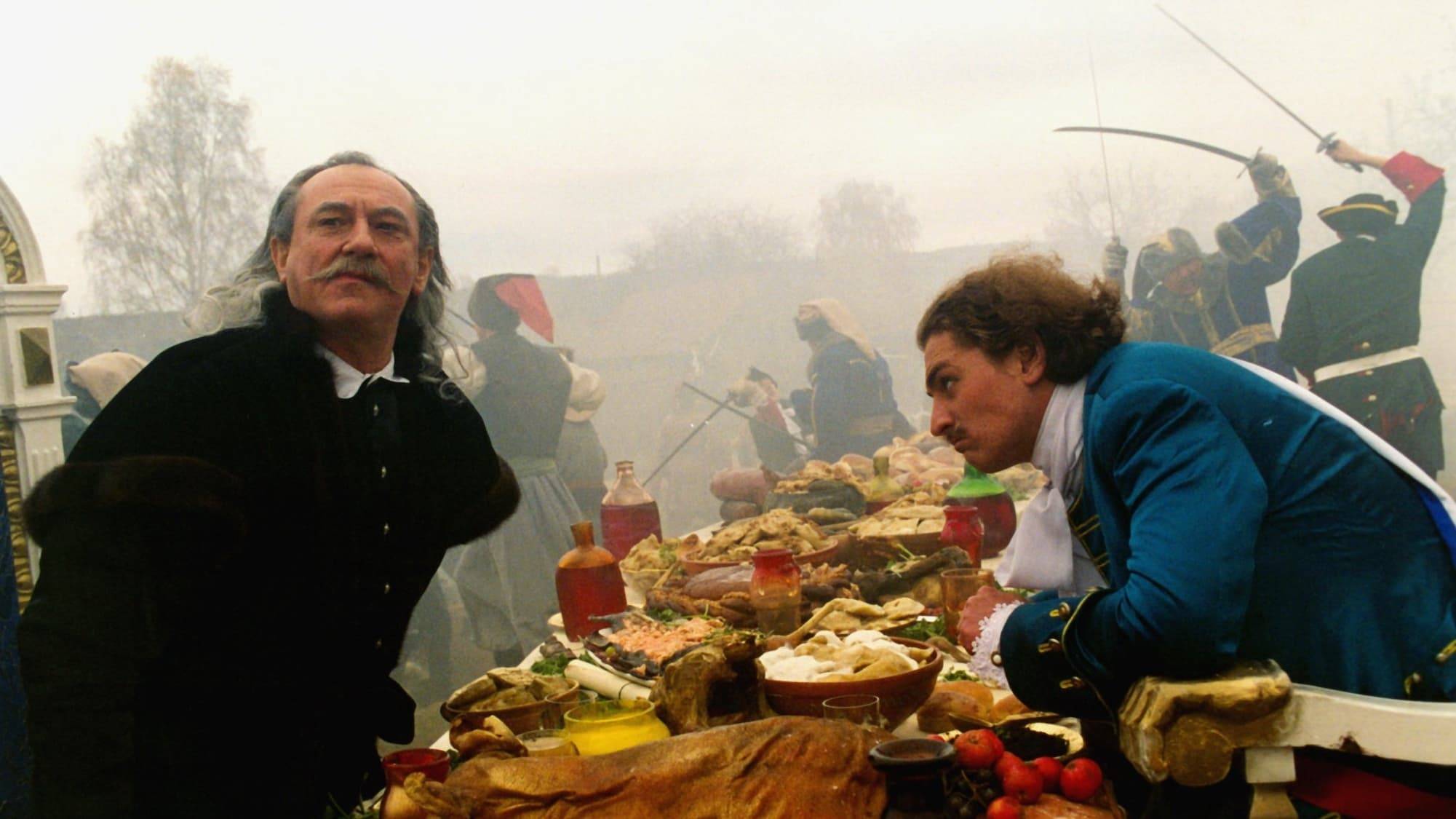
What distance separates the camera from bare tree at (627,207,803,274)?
15328 mm

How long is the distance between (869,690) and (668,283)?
13.8 metres

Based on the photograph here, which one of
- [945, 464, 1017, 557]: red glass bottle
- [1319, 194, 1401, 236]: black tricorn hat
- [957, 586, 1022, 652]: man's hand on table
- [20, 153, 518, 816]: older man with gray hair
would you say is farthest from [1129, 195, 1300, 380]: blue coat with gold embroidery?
[20, 153, 518, 816]: older man with gray hair

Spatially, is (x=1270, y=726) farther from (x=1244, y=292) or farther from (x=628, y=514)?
(x=1244, y=292)

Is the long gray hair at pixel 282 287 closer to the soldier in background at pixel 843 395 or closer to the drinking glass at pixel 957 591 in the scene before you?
the drinking glass at pixel 957 591

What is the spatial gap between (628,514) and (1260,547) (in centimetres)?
433

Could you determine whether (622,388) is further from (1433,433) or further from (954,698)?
(954,698)

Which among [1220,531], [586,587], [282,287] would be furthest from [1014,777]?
[586,587]

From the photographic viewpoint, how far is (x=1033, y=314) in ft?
7.04

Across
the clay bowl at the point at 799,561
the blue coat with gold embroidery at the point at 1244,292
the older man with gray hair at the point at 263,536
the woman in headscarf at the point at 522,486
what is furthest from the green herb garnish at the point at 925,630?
the blue coat with gold embroidery at the point at 1244,292

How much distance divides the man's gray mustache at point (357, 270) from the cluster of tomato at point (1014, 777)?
5.07 feet

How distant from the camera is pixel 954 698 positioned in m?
2.77

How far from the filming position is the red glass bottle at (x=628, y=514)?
589 cm

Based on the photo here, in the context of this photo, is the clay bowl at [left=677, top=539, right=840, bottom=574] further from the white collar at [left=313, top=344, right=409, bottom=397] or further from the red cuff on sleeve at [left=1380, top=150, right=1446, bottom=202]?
the red cuff on sleeve at [left=1380, top=150, right=1446, bottom=202]

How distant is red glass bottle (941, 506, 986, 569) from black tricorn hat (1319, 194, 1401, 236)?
776cm
